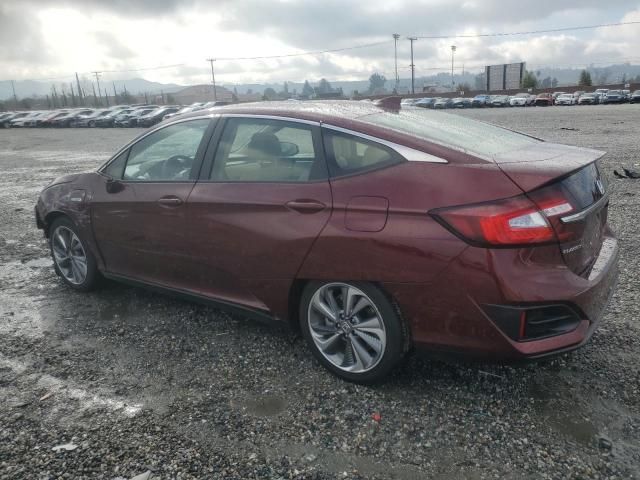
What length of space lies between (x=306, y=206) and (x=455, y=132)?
42.2 inches

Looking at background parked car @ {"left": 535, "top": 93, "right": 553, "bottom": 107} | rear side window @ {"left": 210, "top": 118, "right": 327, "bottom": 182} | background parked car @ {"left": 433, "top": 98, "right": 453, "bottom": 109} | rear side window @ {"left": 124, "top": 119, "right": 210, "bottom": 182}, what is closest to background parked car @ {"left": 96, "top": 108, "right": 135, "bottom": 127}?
background parked car @ {"left": 433, "top": 98, "right": 453, "bottom": 109}

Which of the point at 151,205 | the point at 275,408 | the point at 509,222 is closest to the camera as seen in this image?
the point at 509,222

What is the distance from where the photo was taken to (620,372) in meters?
3.17

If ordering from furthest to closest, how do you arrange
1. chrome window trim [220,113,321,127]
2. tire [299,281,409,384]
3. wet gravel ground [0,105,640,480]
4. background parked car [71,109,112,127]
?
background parked car [71,109,112,127]
chrome window trim [220,113,321,127]
tire [299,281,409,384]
wet gravel ground [0,105,640,480]

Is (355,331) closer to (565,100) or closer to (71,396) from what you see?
(71,396)

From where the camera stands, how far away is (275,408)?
3.02m

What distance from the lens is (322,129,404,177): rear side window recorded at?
9.67ft

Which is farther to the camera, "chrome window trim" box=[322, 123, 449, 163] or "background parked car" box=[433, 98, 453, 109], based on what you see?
"background parked car" box=[433, 98, 453, 109]

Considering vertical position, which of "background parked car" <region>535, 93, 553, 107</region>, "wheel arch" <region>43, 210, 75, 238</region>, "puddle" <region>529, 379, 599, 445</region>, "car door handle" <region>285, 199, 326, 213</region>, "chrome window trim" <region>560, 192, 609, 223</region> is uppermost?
"car door handle" <region>285, 199, 326, 213</region>

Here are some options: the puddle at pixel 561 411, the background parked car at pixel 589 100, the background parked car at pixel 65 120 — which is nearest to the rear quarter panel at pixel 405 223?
the puddle at pixel 561 411

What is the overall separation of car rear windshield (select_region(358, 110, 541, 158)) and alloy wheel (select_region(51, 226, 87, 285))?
2.97 m

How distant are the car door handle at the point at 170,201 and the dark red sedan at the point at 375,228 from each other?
0.04ft

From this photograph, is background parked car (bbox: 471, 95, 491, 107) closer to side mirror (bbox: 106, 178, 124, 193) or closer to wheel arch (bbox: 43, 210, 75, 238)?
wheel arch (bbox: 43, 210, 75, 238)

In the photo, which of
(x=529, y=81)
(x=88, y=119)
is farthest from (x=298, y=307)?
(x=529, y=81)
